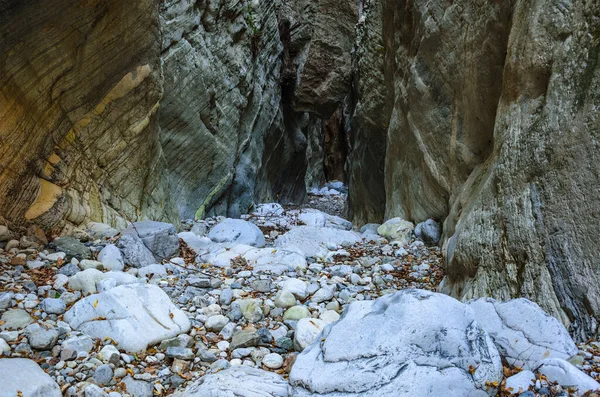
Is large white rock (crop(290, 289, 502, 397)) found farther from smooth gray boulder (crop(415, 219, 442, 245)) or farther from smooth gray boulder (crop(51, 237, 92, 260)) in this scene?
smooth gray boulder (crop(415, 219, 442, 245))

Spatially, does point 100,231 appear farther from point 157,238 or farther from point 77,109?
point 77,109

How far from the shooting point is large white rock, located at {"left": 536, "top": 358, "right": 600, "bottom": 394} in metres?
2.02

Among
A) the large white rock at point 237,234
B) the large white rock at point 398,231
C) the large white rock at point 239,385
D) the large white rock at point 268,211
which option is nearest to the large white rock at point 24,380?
the large white rock at point 239,385

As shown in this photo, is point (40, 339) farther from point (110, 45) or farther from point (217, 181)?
point (217, 181)

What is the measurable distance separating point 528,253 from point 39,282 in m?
4.32

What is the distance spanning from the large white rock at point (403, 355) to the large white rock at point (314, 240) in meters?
3.80

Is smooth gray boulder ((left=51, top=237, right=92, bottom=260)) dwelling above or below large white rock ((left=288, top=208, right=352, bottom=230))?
above

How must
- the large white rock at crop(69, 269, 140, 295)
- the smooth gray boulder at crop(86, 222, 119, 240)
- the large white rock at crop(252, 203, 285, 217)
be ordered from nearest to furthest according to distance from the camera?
1. the large white rock at crop(69, 269, 140, 295)
2. the smooth gray boulder at crop(86, 222, 119, 240)
3. the large white rock at crop(252, 203, 285, 217)

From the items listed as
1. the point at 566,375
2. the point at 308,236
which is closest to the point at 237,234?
the point at 308,236

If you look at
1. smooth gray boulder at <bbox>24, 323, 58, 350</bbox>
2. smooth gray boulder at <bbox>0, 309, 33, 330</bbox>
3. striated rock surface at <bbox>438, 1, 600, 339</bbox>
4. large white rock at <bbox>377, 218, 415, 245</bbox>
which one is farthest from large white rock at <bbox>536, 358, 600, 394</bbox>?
large white rock at <bbox>377, 218, 415, 245</bbox>

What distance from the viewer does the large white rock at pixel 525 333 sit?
2.40m

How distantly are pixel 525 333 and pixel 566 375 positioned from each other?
0.49 meters

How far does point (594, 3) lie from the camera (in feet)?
10.5

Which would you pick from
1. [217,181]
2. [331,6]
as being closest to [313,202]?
[331,6]
